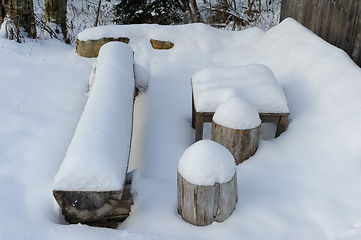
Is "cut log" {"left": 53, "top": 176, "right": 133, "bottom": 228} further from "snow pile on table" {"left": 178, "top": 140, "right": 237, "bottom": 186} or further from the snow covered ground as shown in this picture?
"snow pile on table" {"left": 178, "top": 140, "right": 237, "bottom": 186}

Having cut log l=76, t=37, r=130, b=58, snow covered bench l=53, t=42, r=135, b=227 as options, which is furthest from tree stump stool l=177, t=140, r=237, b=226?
cut log l=76, t=37, r=130, b=58

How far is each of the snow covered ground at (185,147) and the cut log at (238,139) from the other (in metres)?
0.08

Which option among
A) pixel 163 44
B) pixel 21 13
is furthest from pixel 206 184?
pixel 21 13

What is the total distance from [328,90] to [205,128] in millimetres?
1325

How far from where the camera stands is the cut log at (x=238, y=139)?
8.41ft

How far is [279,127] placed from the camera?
9.75 ft

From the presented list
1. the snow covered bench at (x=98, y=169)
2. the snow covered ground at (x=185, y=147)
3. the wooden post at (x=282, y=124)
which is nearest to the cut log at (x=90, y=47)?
the snow covered ground at (x=185, y=147)

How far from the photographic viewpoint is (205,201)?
74.8 inches

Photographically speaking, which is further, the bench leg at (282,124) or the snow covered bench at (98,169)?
the bench leg at (282,124)

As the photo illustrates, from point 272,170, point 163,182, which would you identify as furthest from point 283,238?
point 163,182

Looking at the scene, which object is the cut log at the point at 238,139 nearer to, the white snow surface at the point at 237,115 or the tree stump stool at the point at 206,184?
the white snow surface at the point at 237,115

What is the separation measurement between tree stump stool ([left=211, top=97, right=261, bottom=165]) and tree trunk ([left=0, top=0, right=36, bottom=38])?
4638 mm

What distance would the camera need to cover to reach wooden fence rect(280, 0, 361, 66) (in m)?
3.38

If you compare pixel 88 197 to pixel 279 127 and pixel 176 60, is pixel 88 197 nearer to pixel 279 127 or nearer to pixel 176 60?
pixel 279 127
